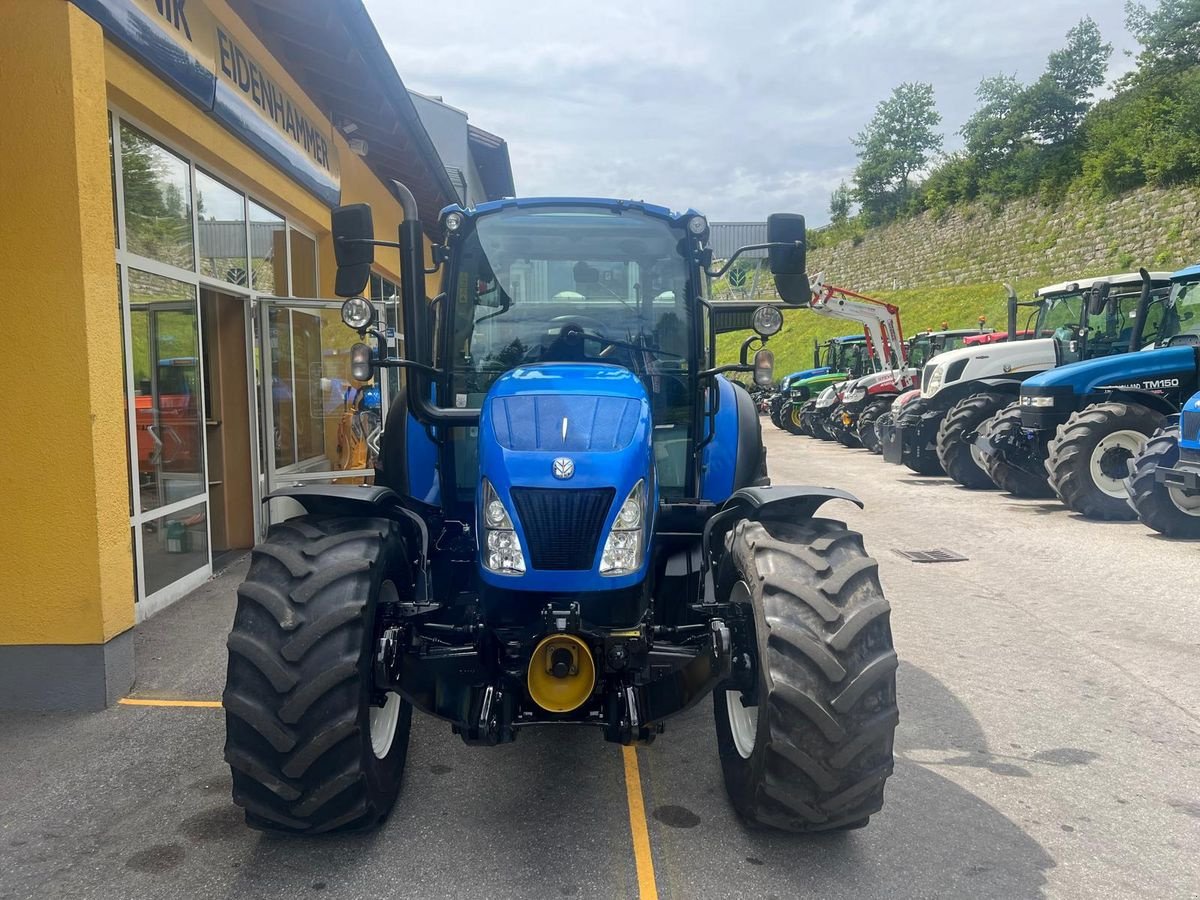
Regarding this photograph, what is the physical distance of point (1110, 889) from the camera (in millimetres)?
2973

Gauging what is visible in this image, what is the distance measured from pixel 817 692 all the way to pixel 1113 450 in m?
8.72

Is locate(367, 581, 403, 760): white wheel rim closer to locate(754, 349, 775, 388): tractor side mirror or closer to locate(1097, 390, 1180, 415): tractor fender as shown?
locate(754, 349, 775, 388): tractor side mirror

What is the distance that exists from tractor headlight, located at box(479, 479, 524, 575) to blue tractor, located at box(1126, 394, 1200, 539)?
745 centimetres

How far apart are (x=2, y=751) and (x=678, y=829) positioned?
2.88 meters

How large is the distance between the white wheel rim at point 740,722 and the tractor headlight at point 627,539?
0.70 metres

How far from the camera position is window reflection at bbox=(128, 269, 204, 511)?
6.07 metres

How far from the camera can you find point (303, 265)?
9.69 meters

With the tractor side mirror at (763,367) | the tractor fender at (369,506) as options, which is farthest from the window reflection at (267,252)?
the tractor side mirror at (763,367)

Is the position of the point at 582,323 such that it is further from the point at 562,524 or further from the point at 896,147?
the point at 896,147

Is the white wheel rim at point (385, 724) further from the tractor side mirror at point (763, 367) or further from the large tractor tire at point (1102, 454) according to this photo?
the large tractor tire at point (1102, 454)

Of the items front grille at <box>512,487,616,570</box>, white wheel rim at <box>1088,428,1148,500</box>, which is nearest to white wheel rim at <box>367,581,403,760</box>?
front grille at <box>512,487,616,570</box>

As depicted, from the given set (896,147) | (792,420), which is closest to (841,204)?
(896,147)

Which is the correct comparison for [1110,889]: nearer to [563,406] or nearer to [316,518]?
[563,406]

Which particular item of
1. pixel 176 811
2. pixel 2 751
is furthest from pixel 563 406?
pixel 2 751
